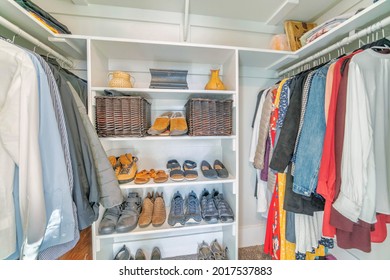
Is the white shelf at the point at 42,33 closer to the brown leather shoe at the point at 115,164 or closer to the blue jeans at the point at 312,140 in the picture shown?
the brown leather shoe at the point at 115,164

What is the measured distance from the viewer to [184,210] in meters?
1.21

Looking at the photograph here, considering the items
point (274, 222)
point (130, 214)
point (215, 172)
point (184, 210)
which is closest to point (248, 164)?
point (215, 172)

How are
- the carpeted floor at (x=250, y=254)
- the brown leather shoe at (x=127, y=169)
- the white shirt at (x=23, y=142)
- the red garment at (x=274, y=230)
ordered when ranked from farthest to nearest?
1. the carpeted floor at (x=250, y=254)
2. the brown leather shoe at (x=127, y=169)
3. the red garment at (x=274, y=230)
4. the white shirt at (x=23, y=142)

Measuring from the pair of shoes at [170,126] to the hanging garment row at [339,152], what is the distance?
0.57 meters

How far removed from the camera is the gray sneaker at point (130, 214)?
1.01 meters

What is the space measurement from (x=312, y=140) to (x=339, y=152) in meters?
0.10

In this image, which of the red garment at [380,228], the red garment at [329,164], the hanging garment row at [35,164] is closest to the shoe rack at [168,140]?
the hanging garment row at [35,164]

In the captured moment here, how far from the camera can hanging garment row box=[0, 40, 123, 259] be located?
0.46 m

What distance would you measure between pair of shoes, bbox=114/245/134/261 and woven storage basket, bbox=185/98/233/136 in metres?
1.05

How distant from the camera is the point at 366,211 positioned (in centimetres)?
54

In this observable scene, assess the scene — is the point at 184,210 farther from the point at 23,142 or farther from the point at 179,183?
the point at 23,142

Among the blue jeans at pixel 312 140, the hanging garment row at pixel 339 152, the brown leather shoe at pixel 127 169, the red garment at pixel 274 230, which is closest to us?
the hanging garment row at pixel 339 152

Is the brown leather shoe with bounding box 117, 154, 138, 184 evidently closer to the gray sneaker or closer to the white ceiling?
the gray sneaker
